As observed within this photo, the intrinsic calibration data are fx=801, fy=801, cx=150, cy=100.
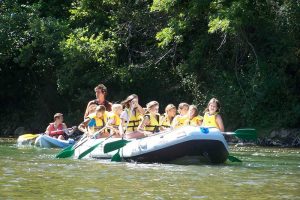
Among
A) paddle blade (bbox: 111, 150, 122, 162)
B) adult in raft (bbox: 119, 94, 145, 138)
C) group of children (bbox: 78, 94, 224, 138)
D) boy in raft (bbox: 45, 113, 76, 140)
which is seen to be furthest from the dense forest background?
paddle blade (bbox: 111, 150, 122, 162)

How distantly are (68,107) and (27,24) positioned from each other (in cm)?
290

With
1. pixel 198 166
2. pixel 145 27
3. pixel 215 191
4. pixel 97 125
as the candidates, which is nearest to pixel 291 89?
pixel 145 27

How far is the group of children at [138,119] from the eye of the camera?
45.4 feet

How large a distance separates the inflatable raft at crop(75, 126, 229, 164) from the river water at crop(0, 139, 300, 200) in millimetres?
243

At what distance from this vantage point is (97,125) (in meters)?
15.1

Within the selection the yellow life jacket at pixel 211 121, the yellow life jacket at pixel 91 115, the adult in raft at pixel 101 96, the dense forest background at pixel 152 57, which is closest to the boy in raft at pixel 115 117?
the yellow life jacket at pixel 91 115

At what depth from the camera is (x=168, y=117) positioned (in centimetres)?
1490

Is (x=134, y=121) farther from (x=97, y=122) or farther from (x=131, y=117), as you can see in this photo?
(x=97, y=122)

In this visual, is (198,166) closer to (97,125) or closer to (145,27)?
(97,125)

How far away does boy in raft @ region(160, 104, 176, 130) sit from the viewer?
47.9ft

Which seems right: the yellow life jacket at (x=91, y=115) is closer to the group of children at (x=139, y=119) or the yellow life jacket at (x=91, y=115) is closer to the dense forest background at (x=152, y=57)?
the group of children at (x=139, y=119)

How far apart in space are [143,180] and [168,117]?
4.81 meters

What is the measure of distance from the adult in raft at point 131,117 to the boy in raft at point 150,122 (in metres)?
0.13

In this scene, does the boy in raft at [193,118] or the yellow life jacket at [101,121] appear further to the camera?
the yellow life jacket at [101,121]
